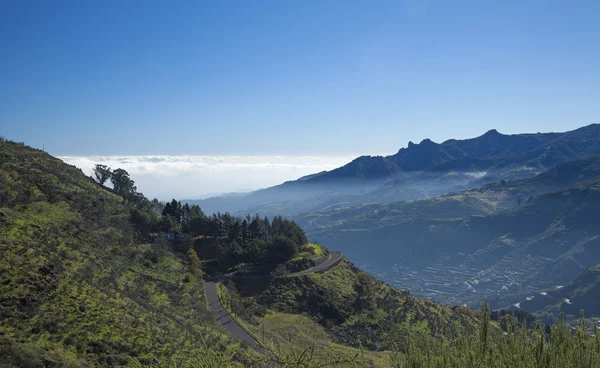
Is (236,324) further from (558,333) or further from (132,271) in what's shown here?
(558,333)

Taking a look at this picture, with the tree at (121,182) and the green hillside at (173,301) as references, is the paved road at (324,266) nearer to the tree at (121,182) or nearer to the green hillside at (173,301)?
the green hillside at (173,301)

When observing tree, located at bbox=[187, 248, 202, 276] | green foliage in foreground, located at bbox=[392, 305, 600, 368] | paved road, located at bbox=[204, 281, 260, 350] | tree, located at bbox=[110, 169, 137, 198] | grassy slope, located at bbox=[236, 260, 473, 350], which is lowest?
grassy slope, located at bbox=[236, 260, 473, 350]

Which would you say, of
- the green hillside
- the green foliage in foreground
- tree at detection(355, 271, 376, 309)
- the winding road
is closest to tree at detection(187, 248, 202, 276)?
the green hillside

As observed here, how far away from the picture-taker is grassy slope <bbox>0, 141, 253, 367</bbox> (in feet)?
85.9

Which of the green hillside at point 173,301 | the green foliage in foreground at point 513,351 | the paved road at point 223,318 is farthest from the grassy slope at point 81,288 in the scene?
the green foliage in foreground at point 513,351

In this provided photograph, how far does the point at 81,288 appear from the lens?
3450cm

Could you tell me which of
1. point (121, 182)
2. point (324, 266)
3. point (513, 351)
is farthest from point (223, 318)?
point (121, 182)

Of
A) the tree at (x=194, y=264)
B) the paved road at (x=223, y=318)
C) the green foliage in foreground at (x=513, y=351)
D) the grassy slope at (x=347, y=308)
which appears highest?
the green foliage in foreground at (x=513, y=351)

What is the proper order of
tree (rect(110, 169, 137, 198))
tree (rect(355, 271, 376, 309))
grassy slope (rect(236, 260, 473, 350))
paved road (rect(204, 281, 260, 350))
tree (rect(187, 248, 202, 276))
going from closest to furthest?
paved road (rect(204, 281, 260, 350)) < grassy slope (rect(236, 260, 473, 350)) < tree (rect(187, 248, 202, 276)) < tree (rect(355, 271, 376, 309)) < tree (rect(110, 169, 137, 198))

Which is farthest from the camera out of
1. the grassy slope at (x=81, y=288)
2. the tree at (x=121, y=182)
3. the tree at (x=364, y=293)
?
the tree at (x=121, y=182)

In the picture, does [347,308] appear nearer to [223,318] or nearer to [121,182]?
[223,318]

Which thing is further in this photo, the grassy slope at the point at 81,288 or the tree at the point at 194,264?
the tree at the point at 194,264

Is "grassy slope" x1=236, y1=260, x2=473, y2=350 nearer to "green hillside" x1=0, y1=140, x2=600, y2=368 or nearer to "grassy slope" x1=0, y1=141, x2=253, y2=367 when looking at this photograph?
"green hillside" x1=0, y1=140, x2=600, y2=368

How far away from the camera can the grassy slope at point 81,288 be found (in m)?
26.2
